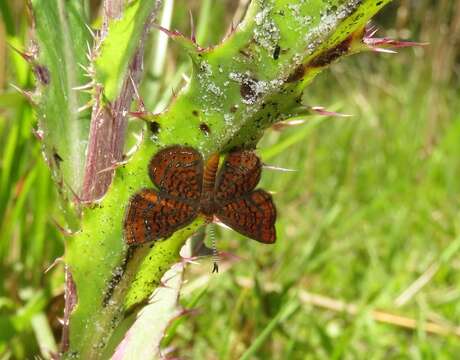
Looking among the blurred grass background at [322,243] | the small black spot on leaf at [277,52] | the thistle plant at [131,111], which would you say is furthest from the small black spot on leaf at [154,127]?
the blurred grass background at [322,243]

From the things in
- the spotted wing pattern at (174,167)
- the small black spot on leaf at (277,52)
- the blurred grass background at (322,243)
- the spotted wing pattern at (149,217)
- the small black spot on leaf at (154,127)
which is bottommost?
the blurred grass background at (322,243)

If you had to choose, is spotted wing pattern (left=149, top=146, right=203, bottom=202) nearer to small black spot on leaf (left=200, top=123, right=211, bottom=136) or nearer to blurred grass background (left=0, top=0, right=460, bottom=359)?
small black spot on leaf (left=200, top=123, right=211, bottom=136)

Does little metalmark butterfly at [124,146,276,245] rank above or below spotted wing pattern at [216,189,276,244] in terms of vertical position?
above

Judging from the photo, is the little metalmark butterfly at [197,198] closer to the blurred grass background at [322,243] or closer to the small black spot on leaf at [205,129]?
the small black spot on leaf at [205,129]

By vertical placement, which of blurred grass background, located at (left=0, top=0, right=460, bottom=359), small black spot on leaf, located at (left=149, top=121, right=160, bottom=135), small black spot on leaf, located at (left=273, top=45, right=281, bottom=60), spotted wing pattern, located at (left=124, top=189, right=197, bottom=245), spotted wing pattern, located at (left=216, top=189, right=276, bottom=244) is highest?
small black spot on leaf, located at (left=273, top=45, right=281, bottom=60)

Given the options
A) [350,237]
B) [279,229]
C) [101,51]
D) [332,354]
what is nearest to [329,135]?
[350,237]

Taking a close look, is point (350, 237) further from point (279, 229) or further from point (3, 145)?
point (3, 145)

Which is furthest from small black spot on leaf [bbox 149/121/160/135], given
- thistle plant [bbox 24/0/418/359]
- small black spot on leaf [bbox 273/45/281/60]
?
small black spot on leaf [bbox 273/45/281/60]

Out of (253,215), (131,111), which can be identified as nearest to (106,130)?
(131,111)

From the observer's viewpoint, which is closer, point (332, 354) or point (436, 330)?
point (332, 354)
